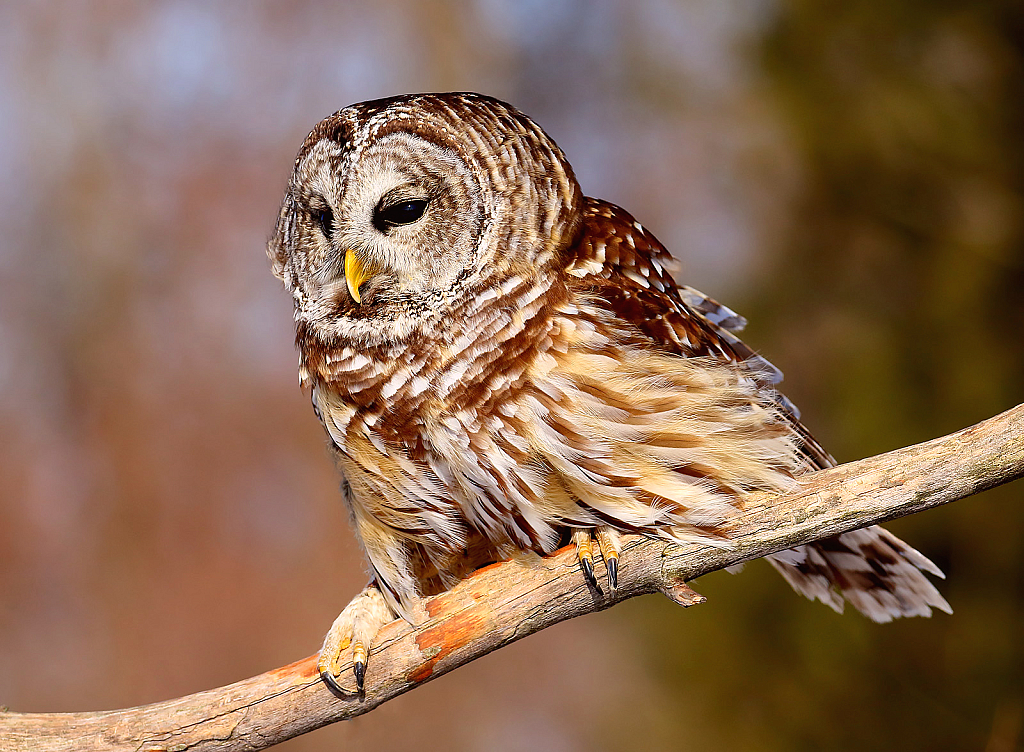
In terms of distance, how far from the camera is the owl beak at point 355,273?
Answer: 2.15 meters

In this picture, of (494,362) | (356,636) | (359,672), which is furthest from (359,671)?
(494,362)

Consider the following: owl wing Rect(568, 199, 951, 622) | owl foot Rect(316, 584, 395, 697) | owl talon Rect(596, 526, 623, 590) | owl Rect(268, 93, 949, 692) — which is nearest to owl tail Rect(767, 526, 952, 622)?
owl wing Rect(568, 199, 951, 622)

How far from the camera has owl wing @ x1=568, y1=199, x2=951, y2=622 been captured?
2264mm

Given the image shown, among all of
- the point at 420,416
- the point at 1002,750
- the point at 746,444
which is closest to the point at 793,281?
the point at 1002,750

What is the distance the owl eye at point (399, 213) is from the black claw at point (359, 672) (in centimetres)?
120

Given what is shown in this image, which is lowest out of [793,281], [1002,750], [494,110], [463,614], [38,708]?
[1002,750]

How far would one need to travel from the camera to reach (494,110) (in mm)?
2332

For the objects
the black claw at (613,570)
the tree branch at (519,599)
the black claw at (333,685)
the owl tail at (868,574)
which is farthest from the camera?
the owl tail at (868,574)

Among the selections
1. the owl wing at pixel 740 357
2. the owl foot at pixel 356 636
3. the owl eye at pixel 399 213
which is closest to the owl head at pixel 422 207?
the owl eye at pixel 399 213

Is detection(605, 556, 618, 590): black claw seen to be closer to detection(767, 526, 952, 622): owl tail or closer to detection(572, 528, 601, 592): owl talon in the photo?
detection(572, 528, 601, 592): owl talon

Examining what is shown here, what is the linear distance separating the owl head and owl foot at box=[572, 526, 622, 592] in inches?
27.9

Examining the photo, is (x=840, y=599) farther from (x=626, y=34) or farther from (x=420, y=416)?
(x=626, y=34)

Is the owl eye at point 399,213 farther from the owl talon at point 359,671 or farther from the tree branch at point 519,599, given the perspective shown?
the owl talon at point 359,671

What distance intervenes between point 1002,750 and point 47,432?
752 cm
